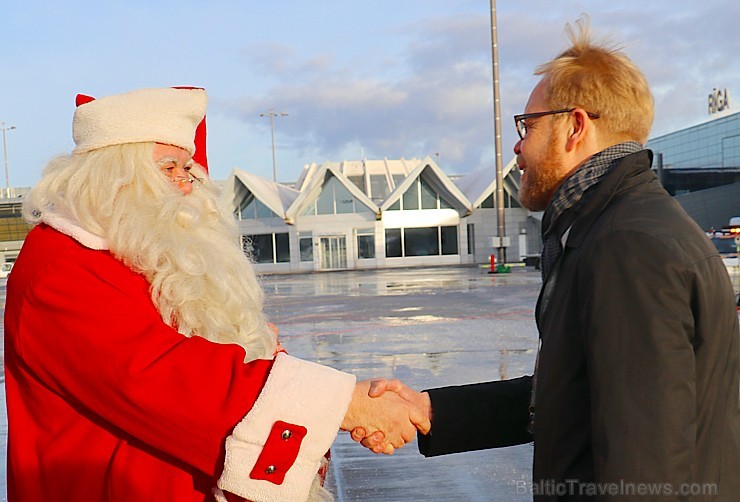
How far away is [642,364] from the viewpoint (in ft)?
5.40

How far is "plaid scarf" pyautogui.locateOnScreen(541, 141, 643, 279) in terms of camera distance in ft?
6.47

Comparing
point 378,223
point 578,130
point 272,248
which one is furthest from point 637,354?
point 272,248

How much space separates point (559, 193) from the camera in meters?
2.03

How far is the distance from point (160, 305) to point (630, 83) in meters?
1.36

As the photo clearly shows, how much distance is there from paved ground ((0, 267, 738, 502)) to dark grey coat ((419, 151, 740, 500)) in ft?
8.17

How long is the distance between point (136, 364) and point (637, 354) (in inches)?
43.4

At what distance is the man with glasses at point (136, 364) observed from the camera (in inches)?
64.3

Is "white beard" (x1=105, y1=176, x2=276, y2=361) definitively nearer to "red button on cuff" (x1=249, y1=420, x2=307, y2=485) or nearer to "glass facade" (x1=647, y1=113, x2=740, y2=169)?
"red button on cuff" (x1=249, y1=420, x2=307, y2=485)

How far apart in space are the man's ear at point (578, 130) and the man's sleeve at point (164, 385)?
1.01 meters

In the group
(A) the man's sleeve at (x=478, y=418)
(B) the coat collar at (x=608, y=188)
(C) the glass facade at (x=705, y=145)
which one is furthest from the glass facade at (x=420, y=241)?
(B) the coat collar at (x=608, y=188)

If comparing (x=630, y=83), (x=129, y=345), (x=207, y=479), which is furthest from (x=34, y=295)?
(x=630, y=83)

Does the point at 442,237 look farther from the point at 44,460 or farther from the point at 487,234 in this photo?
the point at 44,460

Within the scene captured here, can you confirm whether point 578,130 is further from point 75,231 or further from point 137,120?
point 75,231

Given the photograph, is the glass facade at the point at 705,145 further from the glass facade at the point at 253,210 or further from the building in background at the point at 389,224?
the glass facade at the point at 253,210
